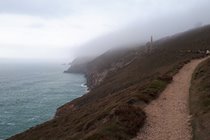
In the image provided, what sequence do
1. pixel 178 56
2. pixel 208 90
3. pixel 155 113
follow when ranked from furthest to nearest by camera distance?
pixel 178 56, pixel 208 90, pixel 155 113

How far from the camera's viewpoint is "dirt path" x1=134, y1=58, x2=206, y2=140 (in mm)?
22281

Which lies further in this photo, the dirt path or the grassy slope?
the dirt path

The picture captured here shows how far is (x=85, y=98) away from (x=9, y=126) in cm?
1864

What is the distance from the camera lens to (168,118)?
86.4ft

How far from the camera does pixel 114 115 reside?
25.1 m

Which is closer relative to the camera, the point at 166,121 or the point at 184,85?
the point at 166,121

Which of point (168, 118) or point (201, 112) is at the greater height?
point (201, 112)

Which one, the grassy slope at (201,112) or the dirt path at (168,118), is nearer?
the grassy slope at (201,112)

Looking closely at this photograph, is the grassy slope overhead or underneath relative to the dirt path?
overhead

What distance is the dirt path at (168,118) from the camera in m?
22.3

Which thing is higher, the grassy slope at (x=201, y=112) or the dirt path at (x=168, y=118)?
the grassy slope at (x=201, y=112)

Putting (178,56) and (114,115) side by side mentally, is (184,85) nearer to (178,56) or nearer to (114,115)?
(114,115)

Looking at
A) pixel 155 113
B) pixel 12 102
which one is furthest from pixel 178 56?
pixel 155 113

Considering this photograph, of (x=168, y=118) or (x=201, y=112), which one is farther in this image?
(x=168, y=118)
